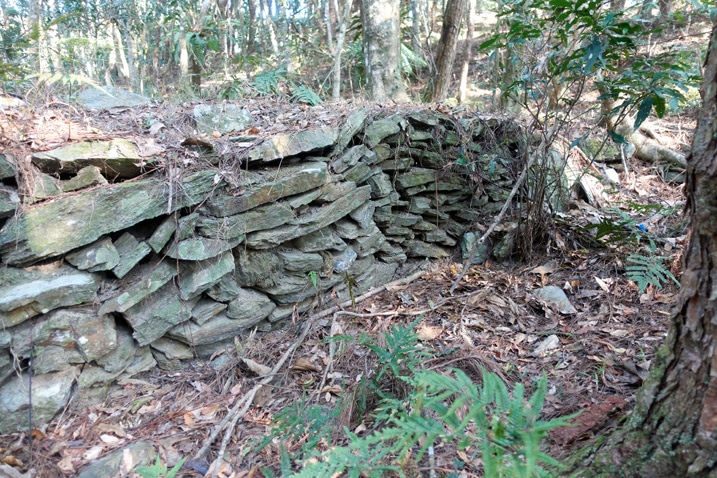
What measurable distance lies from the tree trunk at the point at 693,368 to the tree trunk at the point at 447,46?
5.25 metres

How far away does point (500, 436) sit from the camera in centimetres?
120

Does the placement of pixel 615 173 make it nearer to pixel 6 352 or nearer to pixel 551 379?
pixel 551 379

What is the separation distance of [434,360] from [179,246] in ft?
5.66

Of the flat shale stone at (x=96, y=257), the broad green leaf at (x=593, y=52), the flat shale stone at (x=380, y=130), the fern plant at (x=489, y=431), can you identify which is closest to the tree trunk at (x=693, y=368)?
the fern plant at (x=489, y=431)

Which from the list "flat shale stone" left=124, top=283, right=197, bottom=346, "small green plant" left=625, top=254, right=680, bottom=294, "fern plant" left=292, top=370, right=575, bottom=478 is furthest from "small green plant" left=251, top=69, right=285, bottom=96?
"fern plant" left=292, top=370, right=575, bottom=478

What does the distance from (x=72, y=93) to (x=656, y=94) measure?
458 centimetres

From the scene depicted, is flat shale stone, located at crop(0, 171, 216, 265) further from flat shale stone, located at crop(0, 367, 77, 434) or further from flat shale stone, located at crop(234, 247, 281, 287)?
flat shale stone, located at crop(0, 367, 77, 434)

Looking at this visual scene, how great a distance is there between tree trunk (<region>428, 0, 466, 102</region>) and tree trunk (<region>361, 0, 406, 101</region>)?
0.94m

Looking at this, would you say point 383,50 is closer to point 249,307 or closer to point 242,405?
point 249,307

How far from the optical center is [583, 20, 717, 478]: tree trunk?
3.99 feet

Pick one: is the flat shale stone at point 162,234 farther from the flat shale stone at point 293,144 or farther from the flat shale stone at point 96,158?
the flat shale stone at point 293,144

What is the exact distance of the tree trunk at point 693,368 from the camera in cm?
122

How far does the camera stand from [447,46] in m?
6.16

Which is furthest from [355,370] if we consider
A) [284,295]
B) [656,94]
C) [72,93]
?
[72,93]
